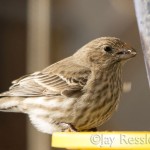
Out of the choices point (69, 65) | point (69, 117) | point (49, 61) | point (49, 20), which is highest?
point (49, 20)

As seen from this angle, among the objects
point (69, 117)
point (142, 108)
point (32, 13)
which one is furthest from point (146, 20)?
point (32, 13)

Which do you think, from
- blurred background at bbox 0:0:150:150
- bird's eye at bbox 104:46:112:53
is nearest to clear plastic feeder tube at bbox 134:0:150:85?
bird's eye at bbox 104:46:112:53

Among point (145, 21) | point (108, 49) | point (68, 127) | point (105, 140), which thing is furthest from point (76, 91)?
point (105, 140)

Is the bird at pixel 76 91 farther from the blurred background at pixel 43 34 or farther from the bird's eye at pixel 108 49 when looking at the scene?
the blurred background at pixel 43 34

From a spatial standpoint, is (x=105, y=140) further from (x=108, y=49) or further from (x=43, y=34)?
(x=43, y=34)

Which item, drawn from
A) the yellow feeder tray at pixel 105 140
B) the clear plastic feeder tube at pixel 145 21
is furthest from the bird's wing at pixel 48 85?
the yellow feeder tray at pixel 105 140

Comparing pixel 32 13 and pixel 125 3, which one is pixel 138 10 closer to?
pixel 125 3

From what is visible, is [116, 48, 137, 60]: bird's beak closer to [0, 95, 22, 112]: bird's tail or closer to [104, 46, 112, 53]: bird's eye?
[104, 46, 112, 53]: bird's eye
